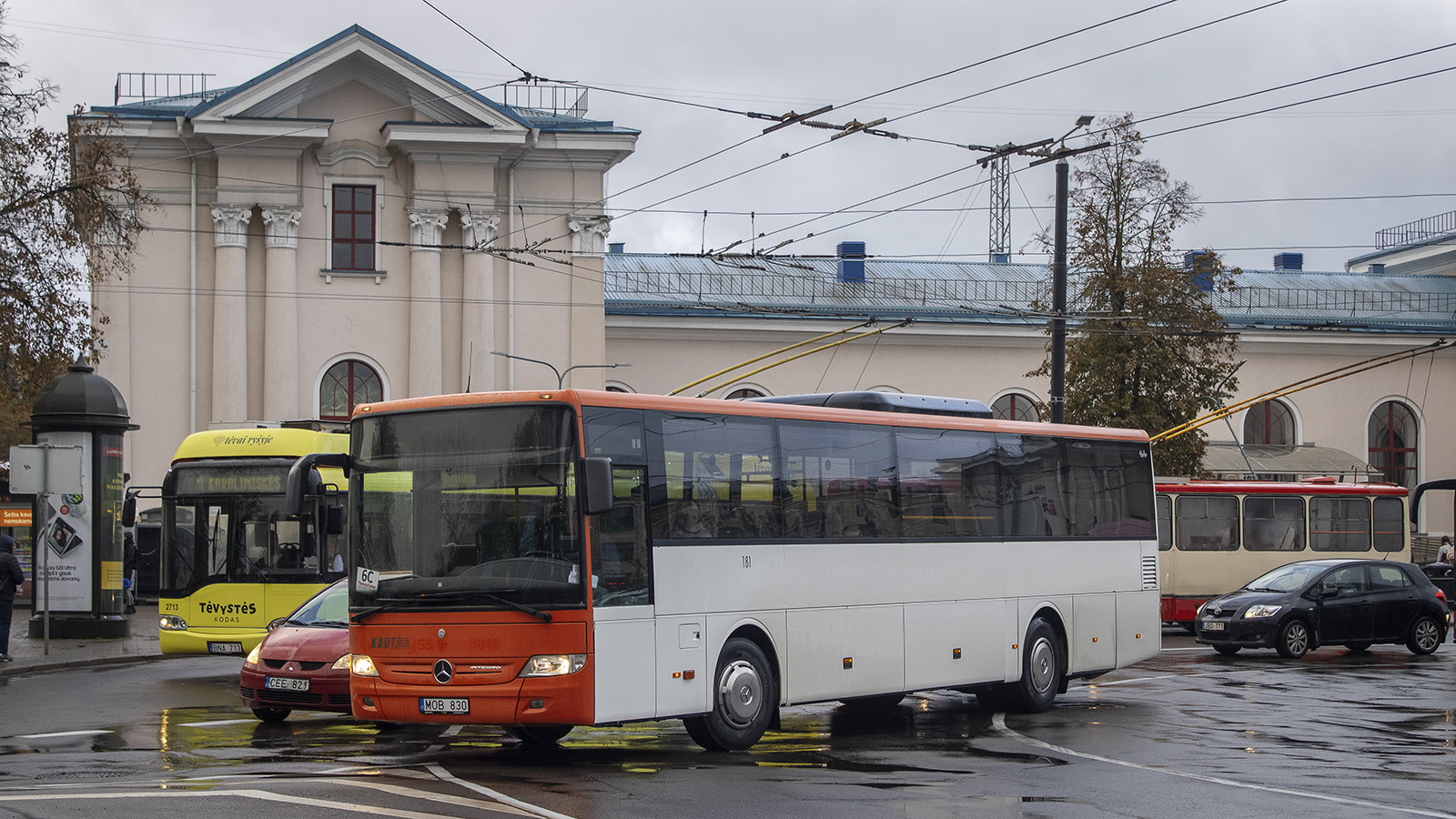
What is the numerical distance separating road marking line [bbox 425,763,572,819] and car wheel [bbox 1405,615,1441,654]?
711 inches

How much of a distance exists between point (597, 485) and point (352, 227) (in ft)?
107

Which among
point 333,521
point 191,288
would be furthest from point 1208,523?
point 191,288

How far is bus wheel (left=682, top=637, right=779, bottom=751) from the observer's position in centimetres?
1216

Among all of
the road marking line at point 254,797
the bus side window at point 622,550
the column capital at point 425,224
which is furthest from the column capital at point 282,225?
the road marking line at point 254,797

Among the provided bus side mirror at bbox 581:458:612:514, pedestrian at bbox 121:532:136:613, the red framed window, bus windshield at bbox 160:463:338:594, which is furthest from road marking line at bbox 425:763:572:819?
the red framed window

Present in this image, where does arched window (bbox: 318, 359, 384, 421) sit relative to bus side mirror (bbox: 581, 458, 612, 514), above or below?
above

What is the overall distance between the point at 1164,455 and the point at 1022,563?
21.3 m

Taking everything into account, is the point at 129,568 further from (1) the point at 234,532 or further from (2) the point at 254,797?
(2) the point at 254,797

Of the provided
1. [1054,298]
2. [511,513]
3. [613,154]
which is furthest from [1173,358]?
[511,513]

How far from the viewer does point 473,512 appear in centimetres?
1117

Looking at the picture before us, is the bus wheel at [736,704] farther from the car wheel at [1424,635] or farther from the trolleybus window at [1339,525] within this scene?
the trolleybus window at [1339,525]

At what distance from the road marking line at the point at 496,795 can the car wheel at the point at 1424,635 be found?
18.1 metres

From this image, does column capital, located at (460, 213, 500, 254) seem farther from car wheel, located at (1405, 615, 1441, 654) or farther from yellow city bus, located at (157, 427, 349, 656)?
car wheel, located at (1405, 615, 1441, 654)

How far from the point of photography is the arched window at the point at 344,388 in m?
41.8
